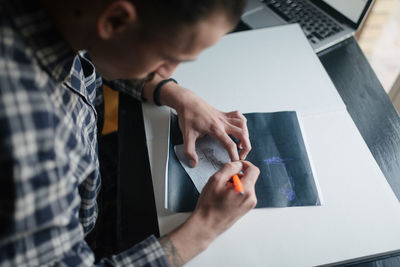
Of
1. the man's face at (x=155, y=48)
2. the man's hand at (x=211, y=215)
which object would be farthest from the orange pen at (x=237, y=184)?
the man's face at (x=155, y=48)

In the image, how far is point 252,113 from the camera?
790mm

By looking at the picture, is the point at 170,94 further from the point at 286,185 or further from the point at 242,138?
the point at 286,185

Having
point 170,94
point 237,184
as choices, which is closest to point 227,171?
point 237,184

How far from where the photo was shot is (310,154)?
720 millimetres

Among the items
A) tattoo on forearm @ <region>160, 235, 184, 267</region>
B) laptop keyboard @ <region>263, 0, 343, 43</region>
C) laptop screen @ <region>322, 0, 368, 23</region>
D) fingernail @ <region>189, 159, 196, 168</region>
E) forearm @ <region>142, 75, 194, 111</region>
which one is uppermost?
laptop screen @ <region>322, 0, 368, 23</region>

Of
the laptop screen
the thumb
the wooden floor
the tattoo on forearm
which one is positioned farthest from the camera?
the wooden floor

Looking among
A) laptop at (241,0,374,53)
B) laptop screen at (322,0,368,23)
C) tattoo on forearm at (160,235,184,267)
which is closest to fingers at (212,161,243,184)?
tattoo on forearm at (160,235,184,267)

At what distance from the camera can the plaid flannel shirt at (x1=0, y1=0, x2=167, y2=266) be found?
1.33 ft

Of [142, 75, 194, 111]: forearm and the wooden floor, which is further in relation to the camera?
the wooden floor

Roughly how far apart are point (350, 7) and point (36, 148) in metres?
0.93

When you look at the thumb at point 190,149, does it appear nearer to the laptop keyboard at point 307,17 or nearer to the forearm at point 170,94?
the forearm at point 170,94

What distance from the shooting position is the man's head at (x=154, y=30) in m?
0.41

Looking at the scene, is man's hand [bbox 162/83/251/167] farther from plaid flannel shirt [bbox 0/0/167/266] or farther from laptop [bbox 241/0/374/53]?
laptop [bbox 241/0/374/53]

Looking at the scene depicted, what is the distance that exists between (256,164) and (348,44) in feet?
1.78
